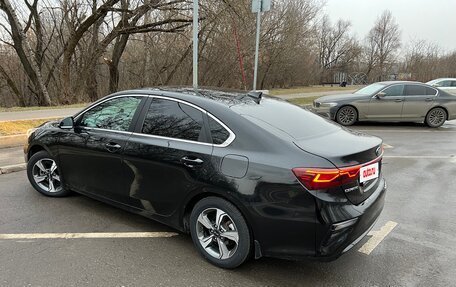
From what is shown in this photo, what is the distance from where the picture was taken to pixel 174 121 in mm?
3549

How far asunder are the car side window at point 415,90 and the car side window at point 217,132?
32.3 ft

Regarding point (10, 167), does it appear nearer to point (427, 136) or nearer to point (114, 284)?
point (114, 284)

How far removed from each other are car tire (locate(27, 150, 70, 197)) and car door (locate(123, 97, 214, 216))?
4.89 ft

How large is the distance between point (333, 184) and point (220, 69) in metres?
20.6

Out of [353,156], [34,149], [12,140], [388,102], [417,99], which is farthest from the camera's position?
[417,99]

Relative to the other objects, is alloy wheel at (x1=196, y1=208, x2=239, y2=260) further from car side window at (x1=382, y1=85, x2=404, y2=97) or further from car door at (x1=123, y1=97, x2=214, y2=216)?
car side window at (x1=382, y1=85, x2=404, y2=97)

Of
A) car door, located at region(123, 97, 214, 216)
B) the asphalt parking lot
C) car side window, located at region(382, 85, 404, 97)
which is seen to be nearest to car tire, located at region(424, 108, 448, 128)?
car side window, located at region(382, 85, 404, 97)

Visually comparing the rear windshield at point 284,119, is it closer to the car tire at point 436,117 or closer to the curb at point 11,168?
the curb at point 11,168

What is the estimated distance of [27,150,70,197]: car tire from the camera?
471 cm

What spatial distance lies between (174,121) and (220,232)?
1154mm

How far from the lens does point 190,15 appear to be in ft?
59.4

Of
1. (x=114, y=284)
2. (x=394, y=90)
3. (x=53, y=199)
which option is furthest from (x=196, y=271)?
(x=394, y=90)

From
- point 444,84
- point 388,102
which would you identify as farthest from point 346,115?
point 444,84

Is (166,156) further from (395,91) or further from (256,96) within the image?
(395,91)
